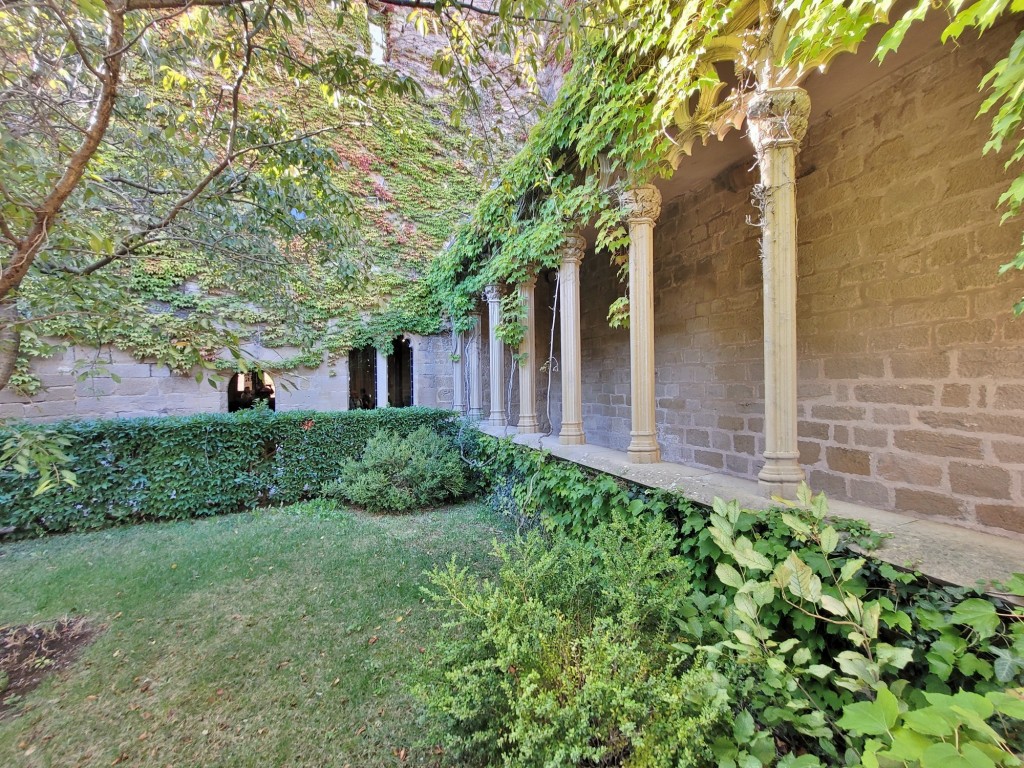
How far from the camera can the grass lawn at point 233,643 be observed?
2021mm

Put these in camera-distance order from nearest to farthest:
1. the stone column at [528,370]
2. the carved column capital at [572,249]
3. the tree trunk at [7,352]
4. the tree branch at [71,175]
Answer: the tree branch at [71,175] < the tree trunk at [7,352] < the carved column capital at [572,249] < the stone column at [528,370]

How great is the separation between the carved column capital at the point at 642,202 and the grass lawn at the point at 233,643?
113 inches

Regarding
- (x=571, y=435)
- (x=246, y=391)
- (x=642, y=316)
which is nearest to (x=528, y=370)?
(x=571, y=435)

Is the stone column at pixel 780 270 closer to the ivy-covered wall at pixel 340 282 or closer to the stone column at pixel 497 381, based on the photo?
the stone column at pixel 497 381

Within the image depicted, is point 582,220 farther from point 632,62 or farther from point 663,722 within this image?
Result: point 663,722

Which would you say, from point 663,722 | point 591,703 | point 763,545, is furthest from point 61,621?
point 763,545

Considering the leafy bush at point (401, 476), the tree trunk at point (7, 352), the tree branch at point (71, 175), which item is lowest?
the leafy bush at point (401, 476)

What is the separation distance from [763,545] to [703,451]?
8.86 ft

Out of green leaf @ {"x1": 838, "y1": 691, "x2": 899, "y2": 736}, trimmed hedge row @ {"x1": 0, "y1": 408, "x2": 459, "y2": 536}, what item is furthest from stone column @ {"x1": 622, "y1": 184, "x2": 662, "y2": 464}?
trimmed hedge row @ {"x1": 0, "y1": 408, "x2": 459, "y2": 536}

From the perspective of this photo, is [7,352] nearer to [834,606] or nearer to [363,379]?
[834,606]

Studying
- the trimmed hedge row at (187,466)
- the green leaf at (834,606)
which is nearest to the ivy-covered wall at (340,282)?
the trimmed hedge row at (187,466)

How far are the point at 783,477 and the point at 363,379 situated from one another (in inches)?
380

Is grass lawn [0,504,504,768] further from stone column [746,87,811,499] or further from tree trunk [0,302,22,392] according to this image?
stone column [746,87,811,499]

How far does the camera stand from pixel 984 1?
1188 millimetres
